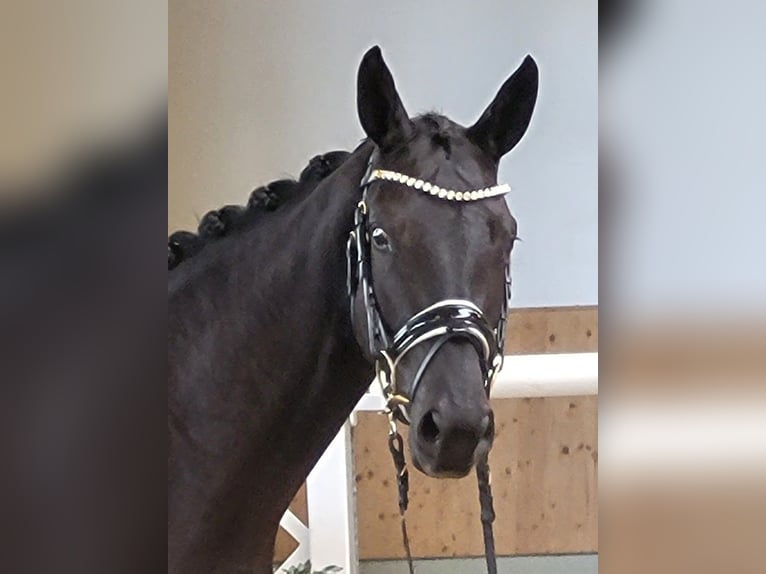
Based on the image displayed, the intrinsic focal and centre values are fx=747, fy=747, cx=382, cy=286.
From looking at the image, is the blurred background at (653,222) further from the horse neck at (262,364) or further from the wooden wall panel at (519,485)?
the wooden wall panel at (519,485)

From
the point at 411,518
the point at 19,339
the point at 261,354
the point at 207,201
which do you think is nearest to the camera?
the point at 19,339

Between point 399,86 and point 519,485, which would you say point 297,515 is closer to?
point 519,485

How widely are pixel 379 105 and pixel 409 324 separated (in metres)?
0.19

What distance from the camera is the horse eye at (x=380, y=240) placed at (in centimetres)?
61

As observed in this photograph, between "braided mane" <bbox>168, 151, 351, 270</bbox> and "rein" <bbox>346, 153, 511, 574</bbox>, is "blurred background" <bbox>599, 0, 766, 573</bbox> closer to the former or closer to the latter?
"rein" <bbox>346, 153, 511, 574</bbox>

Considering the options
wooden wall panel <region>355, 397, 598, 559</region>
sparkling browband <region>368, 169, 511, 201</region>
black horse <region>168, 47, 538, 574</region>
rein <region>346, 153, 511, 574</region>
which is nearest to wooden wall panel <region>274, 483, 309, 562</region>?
wooden wall panel <region>355, 397, 598, 559</region>

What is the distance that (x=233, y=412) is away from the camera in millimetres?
667

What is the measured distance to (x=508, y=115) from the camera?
26.4 inches

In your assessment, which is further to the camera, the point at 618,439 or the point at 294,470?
the point at 294,470

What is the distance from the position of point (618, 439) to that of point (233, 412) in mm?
399

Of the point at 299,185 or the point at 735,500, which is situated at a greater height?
the point at 299,185

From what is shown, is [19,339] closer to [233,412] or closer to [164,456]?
[164,456]

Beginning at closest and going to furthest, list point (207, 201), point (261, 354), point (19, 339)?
point (19, 339) → point (261, 354) → point (207, 201)

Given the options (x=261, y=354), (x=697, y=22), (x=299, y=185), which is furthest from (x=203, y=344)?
(x=697, y=22)
